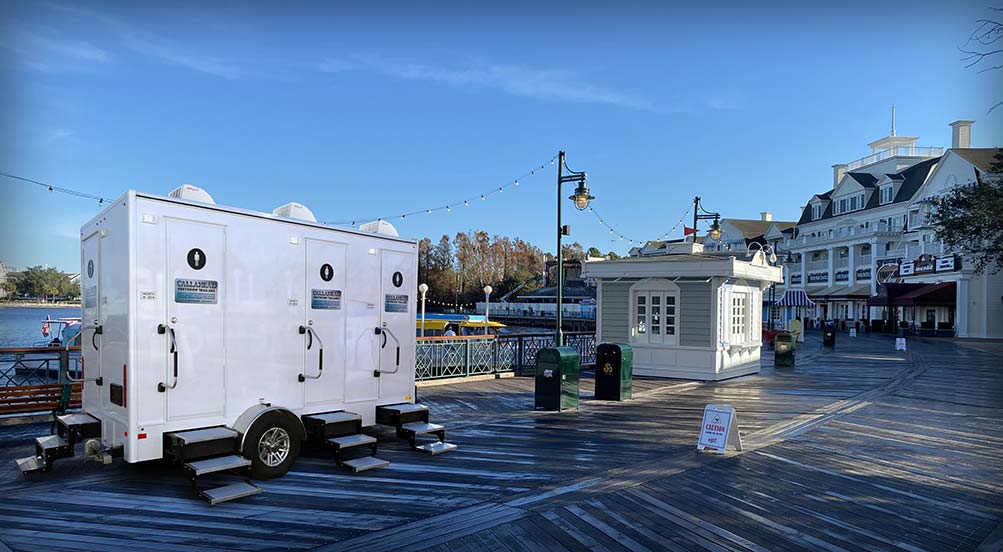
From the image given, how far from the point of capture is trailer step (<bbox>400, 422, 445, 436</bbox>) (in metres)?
8.34

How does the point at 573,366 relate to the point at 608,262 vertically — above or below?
below

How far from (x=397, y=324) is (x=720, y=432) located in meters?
4.97

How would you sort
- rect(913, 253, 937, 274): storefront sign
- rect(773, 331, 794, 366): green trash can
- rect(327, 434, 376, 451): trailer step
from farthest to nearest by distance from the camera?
rect(913, 253, 937, 274): storefront sign < rect(773, 331, 794, 366): green trash can < rect(327, 434, 376, 451): trailer step

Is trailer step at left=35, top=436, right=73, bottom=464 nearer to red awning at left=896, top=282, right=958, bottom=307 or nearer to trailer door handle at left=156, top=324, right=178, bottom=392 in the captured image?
trailer door handle at left=156, top=324, right=178, bottom=392

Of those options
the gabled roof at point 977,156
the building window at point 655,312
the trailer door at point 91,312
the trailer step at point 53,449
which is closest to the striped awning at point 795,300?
the gabled roof at point 977,156

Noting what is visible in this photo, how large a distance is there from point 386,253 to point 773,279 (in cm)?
1502

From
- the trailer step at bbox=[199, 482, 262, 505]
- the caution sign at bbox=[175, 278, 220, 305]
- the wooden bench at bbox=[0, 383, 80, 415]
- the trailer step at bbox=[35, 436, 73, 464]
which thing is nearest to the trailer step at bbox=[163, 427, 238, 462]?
the trailer step at bbox=[199, 482, 262, 505]

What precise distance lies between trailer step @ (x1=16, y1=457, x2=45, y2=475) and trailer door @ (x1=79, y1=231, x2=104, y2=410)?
74 centimetres

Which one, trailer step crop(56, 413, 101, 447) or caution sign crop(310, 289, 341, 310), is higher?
caution sign crop(310, 289, 341, 310)

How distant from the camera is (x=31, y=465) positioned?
6902mm

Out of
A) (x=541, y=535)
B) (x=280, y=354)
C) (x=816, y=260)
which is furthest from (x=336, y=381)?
(x=816, y=260)

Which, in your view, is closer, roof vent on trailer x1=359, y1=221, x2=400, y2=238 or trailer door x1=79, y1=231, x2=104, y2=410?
trailer door x1=79, y1=231, x2=104, y2=410

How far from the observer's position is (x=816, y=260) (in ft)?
200

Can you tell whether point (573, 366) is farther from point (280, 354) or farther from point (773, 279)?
point (773, 279)
